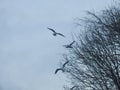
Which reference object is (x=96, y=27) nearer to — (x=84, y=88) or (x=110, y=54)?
(x=110, y=54)

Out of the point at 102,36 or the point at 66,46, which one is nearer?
the point at 102,36

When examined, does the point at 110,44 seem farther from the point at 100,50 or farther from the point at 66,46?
the point at 66,46

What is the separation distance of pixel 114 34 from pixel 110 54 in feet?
5.44

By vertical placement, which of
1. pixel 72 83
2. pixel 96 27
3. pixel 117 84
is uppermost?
pixel 96 27

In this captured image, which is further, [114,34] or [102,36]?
[102,36]

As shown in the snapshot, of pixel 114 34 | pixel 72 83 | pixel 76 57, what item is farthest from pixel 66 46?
pixel 114 34

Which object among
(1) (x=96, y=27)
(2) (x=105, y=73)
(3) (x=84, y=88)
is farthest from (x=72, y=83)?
(1) (x=96, y=27)

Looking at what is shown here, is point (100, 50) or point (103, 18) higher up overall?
point (103, 18)

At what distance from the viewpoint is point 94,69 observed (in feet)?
65.2

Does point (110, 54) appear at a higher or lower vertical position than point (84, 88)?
higher

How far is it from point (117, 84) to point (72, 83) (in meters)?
3.35

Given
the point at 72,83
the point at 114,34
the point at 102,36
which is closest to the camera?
the point at 114,34

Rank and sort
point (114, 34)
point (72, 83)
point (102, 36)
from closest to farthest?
point (114, 34), point (102, 36), point (72, 83)

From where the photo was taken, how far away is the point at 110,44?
19.2 m
